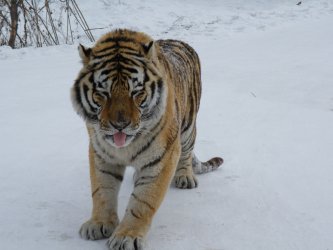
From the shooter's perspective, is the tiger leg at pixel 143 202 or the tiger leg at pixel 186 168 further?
the tiger leg at pixel 186 168

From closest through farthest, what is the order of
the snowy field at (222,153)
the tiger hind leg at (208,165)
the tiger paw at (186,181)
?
the snowy field at (222,153) → the tiger paw at (186,181) → the tiger hind leg at (208,165)

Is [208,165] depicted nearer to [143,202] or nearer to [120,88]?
[143,202]

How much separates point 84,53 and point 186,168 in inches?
59.5

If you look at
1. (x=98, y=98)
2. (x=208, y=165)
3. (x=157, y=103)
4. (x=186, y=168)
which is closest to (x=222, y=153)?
(x=208, y=165)

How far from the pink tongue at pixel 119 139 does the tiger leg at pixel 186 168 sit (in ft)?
4.03

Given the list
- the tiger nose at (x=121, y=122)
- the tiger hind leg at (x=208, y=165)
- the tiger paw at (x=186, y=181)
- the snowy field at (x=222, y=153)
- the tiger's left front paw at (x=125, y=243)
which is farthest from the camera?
the tiger hind leg at (x=208, y=165)

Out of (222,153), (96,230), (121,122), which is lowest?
(222,153)

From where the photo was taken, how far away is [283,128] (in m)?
5.66

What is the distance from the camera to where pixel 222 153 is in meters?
4.84

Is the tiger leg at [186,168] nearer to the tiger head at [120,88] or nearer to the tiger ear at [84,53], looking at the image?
the tiger head at [120,88]

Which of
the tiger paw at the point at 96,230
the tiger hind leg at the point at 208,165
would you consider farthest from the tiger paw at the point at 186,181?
the tiger paw at the point at 96,230

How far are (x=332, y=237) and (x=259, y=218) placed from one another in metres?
0.47

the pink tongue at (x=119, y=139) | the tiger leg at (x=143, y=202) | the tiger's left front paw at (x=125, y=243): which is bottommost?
the tiger's left front paw at (x=125, y=243)

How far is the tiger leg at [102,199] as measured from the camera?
2.95 m
